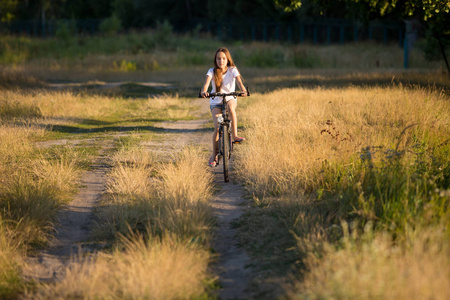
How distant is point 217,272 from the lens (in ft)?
15.4

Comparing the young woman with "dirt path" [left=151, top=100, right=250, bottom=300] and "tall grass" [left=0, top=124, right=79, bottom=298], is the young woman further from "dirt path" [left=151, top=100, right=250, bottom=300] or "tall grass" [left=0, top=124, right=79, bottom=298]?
"tall grass" [left=0, top=124, right=79, bottom=298]


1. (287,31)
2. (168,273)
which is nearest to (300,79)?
(168,273)

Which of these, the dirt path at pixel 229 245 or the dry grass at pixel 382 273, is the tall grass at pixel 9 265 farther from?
the dry grass at pixel 382 273

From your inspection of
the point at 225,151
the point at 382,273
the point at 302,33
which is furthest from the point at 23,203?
the point at 302,33

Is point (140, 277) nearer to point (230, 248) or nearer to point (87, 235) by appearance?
point (230, 248)

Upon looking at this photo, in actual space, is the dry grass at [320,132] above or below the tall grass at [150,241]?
above

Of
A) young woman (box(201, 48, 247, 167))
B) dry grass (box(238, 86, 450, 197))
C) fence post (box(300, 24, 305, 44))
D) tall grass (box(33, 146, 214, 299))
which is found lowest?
tall grass (box(33, 146, 214, 299))

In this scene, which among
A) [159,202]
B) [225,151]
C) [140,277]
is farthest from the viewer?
[225,151]

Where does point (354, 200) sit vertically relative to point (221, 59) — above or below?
below

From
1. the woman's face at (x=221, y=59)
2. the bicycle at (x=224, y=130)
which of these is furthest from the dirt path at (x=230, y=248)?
the woman's face at (x=221, y=59)

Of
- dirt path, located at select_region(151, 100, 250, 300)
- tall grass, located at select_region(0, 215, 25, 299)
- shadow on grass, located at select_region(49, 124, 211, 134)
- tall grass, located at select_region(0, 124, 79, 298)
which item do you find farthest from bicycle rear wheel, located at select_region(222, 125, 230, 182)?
shadow on grass, located at select_region(49, 124, 211, 134)

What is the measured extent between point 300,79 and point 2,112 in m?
13.7

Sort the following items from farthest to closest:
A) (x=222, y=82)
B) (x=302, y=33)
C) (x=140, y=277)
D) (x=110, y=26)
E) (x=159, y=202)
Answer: (x=302, y=33) < (x=110, y=26) < (x=222, y=82) < (x=159, y=202) < (x=140, y=277)

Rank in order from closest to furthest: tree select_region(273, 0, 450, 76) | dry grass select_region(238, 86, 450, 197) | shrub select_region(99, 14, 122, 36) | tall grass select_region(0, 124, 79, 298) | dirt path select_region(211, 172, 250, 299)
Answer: dirt path select_region(211, 172, 250, 299), tall grass select_region(0, 124, 79, 298), dry grass select_region(238, 86, 450, 197), tree select_region(273, 0, 450, 76), shrub select_region(99, 14, 122, 36)
